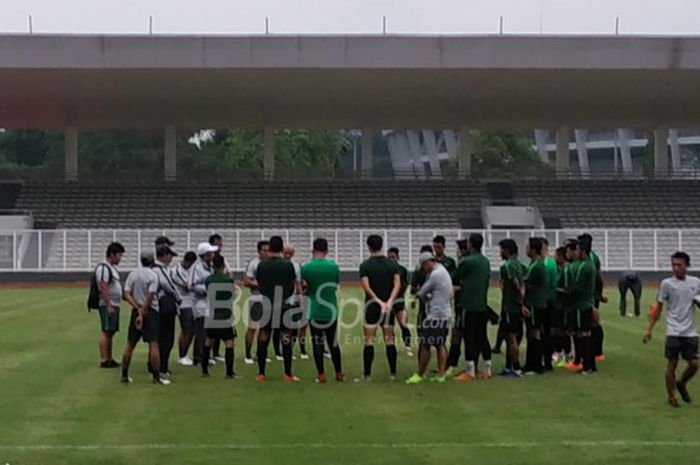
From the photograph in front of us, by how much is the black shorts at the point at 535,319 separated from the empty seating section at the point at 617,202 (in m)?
32.5

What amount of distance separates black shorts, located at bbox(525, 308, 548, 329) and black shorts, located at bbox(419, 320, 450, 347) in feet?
4.30

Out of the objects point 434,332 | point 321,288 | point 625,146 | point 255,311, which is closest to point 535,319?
point 434,332

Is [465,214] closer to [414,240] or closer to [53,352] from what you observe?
[414,240]

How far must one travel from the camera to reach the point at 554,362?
60.7 ft

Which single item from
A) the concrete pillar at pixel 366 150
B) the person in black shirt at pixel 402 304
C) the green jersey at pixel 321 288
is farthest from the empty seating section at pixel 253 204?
the green jersey at pixel 321 288

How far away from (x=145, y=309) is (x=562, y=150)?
4159cm

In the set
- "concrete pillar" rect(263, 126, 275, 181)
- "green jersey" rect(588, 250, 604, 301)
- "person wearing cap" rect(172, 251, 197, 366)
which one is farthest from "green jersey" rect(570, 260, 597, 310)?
"concrete pillar" rect(263, 126, 275, 181)

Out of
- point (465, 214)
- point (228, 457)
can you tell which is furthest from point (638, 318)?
point (465, 214)

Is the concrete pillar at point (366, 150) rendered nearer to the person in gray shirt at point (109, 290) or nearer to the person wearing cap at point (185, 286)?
the person wearing cap at point (185, 286)

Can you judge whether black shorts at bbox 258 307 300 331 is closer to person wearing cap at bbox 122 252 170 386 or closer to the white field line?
person wearing cap at bbox 122 252 170 386

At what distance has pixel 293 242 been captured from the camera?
146 ft

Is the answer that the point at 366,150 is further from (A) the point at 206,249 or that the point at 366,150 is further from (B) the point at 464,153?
(A) the point at 206,249

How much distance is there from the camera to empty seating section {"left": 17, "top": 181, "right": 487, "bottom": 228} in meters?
50.3

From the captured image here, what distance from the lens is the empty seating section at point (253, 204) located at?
50.3 metres
